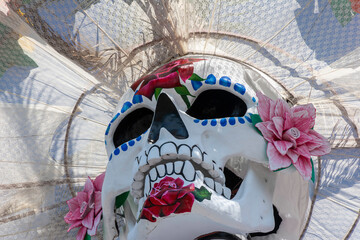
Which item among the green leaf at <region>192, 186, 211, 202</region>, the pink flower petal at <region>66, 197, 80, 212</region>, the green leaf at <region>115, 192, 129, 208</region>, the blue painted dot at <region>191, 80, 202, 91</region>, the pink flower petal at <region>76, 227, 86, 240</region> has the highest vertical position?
the blue painted dot at <region>191, 80, 202, 91</region>

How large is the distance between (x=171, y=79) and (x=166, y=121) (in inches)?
5.0

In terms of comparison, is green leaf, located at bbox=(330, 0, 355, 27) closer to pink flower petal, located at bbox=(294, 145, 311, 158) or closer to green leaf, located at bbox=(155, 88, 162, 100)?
pink flower petal, located at bbox=(294, 145, 311, 158)

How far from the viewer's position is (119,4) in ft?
4.99

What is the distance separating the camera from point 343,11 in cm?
133

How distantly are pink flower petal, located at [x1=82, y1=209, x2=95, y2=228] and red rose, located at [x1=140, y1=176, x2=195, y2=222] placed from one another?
→ 0.38m

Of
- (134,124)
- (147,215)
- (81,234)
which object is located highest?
(134,124)

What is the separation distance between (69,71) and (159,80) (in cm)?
40

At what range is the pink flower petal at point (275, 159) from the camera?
1.20 metres

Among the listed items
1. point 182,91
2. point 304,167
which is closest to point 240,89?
point 182,91

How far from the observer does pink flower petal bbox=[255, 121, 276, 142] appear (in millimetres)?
1229

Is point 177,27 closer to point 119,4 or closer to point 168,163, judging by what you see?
point 119,4

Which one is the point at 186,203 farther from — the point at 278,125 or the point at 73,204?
the point at 73,204

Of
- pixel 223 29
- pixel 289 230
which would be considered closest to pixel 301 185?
pixel 289 230

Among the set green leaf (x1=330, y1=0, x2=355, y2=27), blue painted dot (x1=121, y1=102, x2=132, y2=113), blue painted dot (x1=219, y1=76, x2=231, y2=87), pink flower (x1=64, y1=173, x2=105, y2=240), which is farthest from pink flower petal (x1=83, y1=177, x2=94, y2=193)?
green leaf (x1=330, y1=0, x2=355, y2=27)
